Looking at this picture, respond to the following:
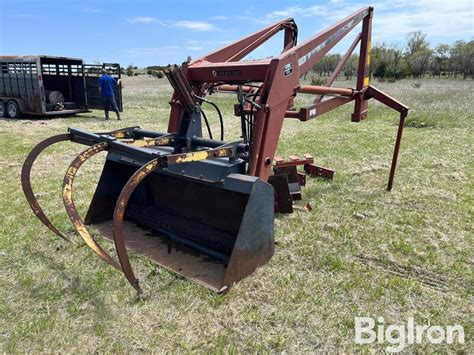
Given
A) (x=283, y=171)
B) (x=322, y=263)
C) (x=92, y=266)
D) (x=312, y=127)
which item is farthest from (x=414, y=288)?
(x=312, y=127)

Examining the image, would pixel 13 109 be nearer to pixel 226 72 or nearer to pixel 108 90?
pixel 108 90

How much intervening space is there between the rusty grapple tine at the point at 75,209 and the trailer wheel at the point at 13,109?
1072 centimetres

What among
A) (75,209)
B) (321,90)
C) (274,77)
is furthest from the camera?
(321,90)

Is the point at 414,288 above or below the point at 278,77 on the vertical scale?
below

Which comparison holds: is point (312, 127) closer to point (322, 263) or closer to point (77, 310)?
point (322, 263)

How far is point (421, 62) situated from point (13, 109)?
56.7 m

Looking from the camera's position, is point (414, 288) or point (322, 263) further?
point (322, 263)

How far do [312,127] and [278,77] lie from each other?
8.08 m

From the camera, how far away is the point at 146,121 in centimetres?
1183

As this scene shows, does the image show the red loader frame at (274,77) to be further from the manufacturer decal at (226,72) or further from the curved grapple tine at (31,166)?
the curved grapple tine at (31,166)

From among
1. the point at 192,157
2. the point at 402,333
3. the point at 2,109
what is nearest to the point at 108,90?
the point at 2,109

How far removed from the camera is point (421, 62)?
55094 millimetres

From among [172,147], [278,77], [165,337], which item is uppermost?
[278,77]

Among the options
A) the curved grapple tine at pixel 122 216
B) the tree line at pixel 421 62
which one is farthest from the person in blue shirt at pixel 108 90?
the tree line at pixel 421 62
